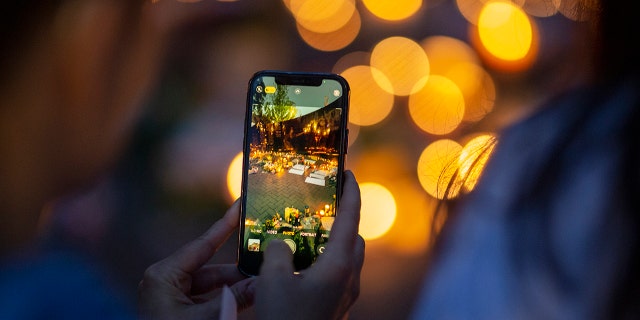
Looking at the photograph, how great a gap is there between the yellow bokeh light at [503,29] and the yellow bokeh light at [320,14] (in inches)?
10.7

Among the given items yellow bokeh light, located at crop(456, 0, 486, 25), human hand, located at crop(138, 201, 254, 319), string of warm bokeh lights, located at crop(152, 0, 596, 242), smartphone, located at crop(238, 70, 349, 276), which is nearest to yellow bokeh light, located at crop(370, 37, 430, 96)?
string of warm bokeh lights, located at crop(152, 0, 596, 242)

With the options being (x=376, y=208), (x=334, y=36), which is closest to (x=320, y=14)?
(x=334, y=36)

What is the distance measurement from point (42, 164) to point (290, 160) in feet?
1.88

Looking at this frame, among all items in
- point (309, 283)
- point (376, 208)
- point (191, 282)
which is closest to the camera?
point (309, 283)

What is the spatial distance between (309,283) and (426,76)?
24.5 inches

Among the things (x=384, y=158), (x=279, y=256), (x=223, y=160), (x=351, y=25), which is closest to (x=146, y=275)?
(x=279, y=256)

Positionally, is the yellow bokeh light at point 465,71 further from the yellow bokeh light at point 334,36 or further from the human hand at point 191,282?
the human hand at point 191,282

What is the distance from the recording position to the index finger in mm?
383

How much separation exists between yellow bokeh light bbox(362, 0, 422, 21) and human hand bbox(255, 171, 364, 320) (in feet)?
1.96

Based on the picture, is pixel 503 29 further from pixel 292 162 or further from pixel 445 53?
pixel 292 162

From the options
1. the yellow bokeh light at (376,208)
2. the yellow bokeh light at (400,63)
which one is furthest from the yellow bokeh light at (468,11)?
the yellow bokeh light at (376,208)

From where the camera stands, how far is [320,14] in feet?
2.93

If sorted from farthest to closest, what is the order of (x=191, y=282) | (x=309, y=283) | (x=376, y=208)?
(x=376, y=208) → (x=191, y=282) → (x=309, y=283)

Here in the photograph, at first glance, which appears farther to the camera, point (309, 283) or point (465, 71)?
point (465, 71)
